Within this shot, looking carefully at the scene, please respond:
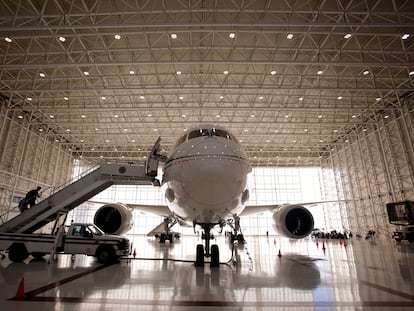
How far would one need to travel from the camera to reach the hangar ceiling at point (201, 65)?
530 inches

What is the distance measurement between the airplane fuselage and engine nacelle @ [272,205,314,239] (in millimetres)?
3433

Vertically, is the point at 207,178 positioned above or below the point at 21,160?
Answer: below

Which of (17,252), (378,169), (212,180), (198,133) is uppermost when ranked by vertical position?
(378,169)

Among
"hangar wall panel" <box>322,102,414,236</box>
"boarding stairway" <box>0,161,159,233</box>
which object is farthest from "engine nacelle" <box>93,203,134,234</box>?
"hangar wall panel" <box>322,102,414,236</box>

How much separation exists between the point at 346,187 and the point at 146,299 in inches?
1376

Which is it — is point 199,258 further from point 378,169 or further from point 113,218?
point 378,169

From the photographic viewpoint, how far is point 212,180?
5.23 m

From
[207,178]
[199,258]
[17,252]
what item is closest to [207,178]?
[207,178]

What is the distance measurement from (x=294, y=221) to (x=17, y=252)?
366 inches

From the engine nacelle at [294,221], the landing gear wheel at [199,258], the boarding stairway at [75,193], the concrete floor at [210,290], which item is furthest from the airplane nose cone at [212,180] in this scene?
the engine nacelle at [294,221]

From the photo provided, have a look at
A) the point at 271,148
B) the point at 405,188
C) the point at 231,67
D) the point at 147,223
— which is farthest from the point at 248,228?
the point at 231,67

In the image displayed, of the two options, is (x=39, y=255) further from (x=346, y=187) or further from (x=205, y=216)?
(x=346, y=187)

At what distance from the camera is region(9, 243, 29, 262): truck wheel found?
7848 millimetres

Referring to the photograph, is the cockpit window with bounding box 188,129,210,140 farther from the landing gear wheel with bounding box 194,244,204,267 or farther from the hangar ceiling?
the hangar ceiling
